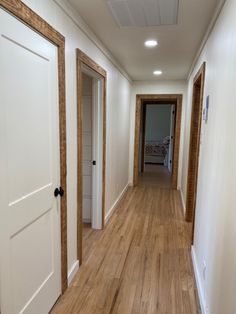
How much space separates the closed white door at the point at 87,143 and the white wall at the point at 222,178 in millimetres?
1730

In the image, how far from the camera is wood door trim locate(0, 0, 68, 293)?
4.15ft

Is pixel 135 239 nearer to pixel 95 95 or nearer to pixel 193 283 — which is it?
pixel 193 283

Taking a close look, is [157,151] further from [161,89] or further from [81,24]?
[81,24]

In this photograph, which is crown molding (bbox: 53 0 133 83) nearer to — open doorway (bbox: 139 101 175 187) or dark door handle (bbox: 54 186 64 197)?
dark door handle (bbox: 54 186 64 197)

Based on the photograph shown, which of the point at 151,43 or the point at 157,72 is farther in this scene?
the point at 157,72

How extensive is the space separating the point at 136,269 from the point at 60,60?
2075 mm

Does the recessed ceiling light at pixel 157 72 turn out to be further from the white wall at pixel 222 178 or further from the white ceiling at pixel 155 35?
the white wall at pixel 222 178

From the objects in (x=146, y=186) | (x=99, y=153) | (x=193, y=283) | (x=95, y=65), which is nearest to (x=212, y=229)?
(x=193, y=283)

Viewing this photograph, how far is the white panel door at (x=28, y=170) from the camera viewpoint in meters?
1.24

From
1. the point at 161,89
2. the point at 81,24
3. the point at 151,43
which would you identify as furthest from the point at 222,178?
the point at 161,89

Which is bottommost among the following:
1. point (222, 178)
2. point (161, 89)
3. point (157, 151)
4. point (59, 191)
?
point (157, 151)

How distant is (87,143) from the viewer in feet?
11.0

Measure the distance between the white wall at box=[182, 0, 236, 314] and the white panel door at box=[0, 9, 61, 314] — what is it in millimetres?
1166

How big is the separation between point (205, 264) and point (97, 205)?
165 cm
